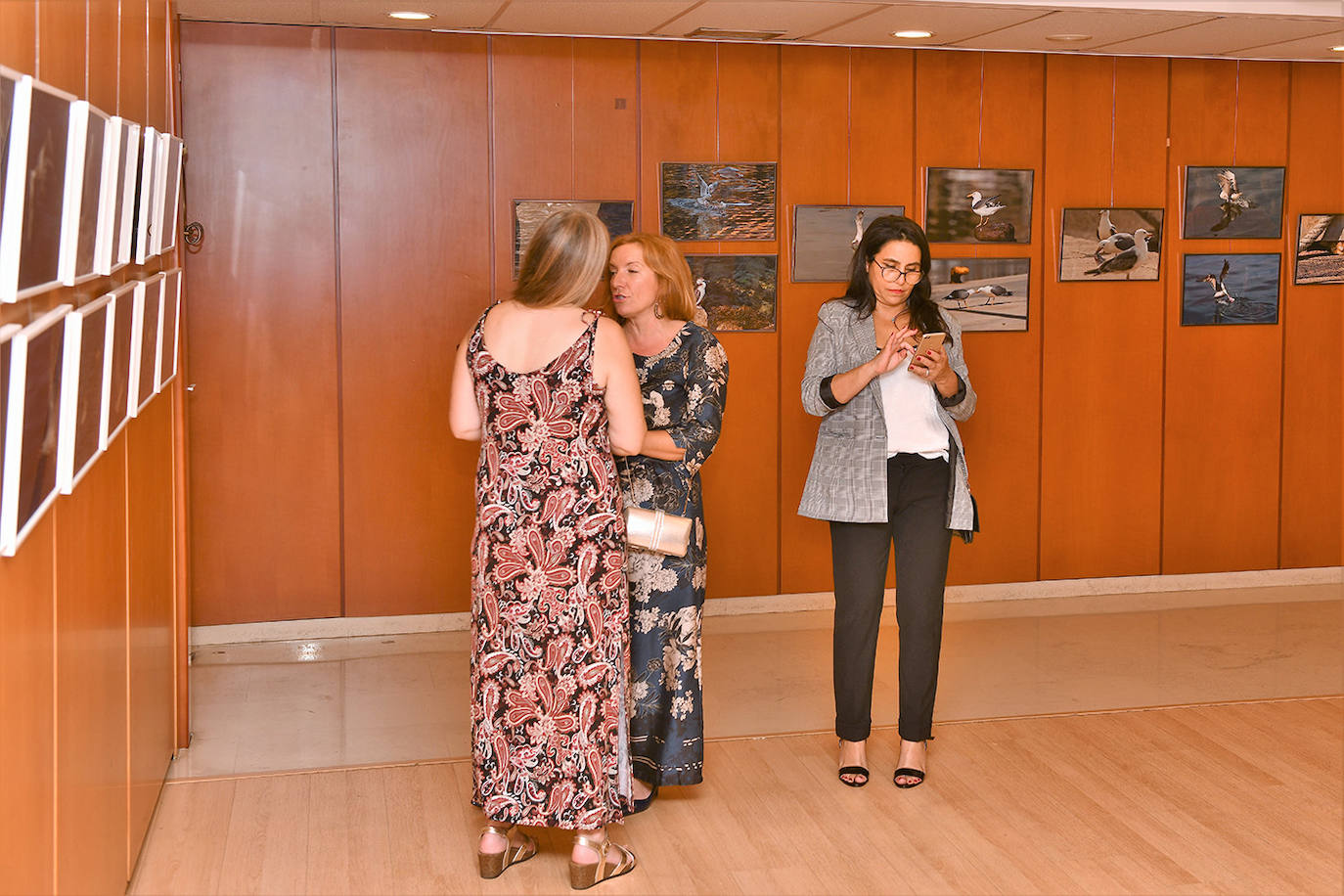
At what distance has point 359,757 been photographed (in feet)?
16.1

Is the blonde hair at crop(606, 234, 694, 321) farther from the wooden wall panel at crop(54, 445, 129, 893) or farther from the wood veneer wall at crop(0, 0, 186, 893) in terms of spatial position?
→ the wooden wall panel at crop(54, 445, 129, 893)

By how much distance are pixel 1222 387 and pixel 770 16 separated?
3369mm

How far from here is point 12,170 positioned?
1.84 m

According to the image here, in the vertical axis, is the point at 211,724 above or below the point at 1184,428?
below

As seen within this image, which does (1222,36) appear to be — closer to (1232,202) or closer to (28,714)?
(1232,202)

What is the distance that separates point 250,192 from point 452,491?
65.1 inches

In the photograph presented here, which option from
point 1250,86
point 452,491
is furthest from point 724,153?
point 1250,86

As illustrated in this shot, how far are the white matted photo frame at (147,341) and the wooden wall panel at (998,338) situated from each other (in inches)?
168

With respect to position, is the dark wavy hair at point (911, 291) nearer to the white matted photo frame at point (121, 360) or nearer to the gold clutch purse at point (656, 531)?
the gold clutch purse at point (656, 531)

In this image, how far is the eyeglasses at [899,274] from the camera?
14.8ft

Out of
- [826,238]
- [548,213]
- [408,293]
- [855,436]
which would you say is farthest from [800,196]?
[855,436]

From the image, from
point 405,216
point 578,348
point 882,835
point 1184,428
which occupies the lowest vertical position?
point 882,835

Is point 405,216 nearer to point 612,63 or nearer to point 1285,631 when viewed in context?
point 612,63

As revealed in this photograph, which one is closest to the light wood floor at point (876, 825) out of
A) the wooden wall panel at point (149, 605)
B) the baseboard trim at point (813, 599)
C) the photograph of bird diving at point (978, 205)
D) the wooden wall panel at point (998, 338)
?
the wooden wall panel at point (149, 605)
